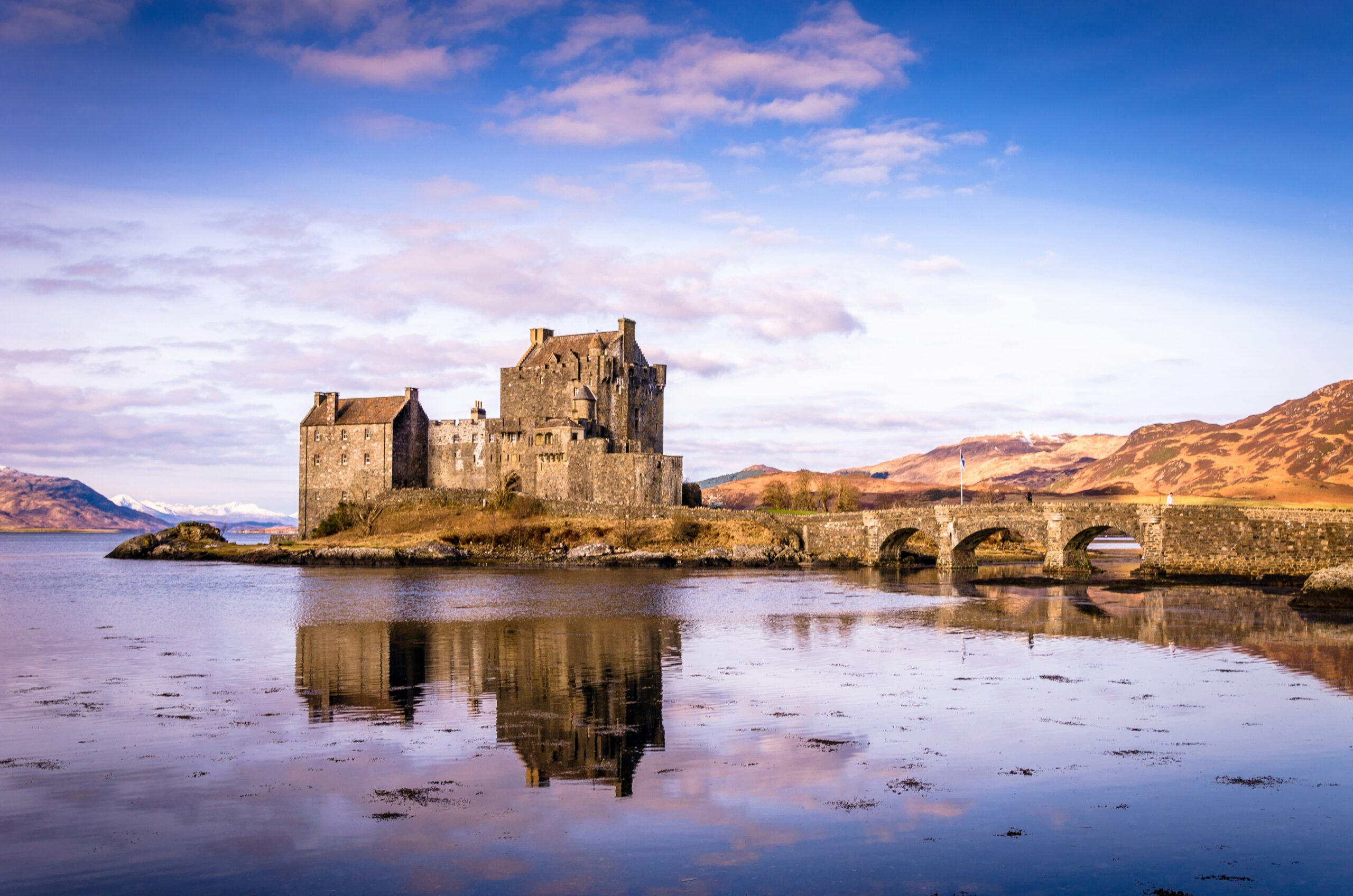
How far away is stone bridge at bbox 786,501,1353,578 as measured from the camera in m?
48.7

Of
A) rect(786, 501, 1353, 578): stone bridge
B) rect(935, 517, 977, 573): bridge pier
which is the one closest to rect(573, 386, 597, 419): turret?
rect(786, 501, 1353, 578): stone bridge

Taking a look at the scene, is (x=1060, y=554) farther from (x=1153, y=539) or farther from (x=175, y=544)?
(x=175, y=544)

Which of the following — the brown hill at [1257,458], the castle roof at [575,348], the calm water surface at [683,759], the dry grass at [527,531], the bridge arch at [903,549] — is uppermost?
the castle roof at [575,348]

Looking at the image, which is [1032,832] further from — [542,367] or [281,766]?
[542,367]

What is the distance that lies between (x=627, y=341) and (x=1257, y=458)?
293ft

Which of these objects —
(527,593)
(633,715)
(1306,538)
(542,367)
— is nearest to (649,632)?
(633,715)

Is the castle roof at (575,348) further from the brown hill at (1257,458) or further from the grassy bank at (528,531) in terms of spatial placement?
the brown hill at (1257,458)

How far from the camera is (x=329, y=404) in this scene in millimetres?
92625

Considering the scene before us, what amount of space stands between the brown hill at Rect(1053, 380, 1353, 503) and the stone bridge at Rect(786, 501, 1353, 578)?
46741mm

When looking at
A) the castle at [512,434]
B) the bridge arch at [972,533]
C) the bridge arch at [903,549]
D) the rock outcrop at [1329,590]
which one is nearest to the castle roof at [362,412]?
the castle at [512,434]

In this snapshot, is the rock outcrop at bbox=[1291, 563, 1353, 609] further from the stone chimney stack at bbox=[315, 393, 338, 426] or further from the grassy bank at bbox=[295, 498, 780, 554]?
the stone chimney stack at bbox=[315, 393, 338, 426]

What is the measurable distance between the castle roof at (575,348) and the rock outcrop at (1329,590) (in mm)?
59068

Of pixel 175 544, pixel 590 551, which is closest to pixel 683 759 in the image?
pixel 590 551

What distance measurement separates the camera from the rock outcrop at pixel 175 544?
95.0 meters
